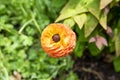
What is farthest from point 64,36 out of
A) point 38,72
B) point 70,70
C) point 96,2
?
point 70,70

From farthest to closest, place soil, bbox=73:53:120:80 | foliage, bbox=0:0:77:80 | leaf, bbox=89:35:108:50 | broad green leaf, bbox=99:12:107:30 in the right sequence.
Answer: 1. soil, bbox=73:53:120:80
2. foliage, bbox=0:0:77:80
3. leaf, bbox=89:35:108:50
4. broad green leaf, bbox=99:12:107:30

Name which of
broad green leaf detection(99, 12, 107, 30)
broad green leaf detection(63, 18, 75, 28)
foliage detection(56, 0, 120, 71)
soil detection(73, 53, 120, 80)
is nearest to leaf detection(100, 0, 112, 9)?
foliage detection(56, 0, 120, 71)

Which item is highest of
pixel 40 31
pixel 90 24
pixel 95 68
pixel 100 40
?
pixel 40 31

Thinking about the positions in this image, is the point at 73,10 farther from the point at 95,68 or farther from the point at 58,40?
the point at 95,68

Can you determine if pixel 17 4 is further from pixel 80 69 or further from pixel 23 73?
pixel 80 69

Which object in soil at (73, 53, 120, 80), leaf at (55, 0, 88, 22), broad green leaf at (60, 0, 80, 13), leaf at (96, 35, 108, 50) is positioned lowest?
soil at (73, 53, 120, 80)

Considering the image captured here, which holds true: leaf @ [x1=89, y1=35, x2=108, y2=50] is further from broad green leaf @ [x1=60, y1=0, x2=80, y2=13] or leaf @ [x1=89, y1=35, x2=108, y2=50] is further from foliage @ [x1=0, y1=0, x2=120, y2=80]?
broad green leaf @ [x1=60, y1=0, x2=80, y2=13]


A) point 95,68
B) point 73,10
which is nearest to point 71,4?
point 73,10
